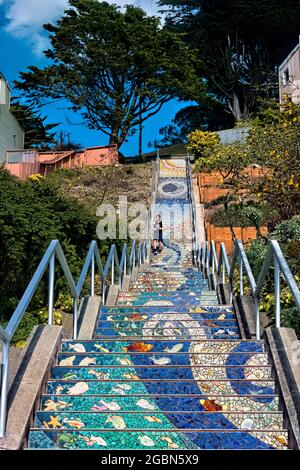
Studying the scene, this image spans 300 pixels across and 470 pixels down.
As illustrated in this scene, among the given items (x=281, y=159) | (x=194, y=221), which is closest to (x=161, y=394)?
(x=281, y=159)

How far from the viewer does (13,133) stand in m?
28.9

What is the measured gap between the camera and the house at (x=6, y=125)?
26288 millimetres

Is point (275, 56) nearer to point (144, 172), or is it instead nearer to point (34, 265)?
point (144, 172)

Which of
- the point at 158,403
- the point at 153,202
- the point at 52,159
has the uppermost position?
the point at 52,159

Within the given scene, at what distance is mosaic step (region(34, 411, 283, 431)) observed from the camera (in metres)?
3.62

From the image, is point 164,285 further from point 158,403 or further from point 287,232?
point 158,403

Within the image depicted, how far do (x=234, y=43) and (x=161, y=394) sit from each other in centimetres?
4053

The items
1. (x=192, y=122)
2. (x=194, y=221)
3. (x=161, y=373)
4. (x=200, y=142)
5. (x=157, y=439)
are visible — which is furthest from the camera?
(x=192, y=122)

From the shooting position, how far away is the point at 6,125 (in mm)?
27594

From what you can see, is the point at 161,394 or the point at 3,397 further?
the point at 161,394

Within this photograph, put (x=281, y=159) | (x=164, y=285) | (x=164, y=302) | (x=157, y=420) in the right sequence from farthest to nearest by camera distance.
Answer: (x=281, y=159) < (x=164, y=285) < (x=164, y=302) < (x=157, y=420)

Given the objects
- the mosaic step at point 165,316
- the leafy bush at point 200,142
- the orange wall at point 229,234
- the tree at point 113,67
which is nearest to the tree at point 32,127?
the tree at point 113,67

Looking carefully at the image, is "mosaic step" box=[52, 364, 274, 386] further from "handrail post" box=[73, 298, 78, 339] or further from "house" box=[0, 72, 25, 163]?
"house" box=[0, 72, 25, 163]

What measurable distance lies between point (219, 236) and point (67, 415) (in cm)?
1339
